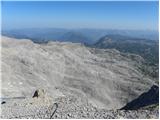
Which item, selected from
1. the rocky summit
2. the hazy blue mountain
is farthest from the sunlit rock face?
the hazy blue mountain

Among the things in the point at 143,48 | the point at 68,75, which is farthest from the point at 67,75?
the point at 143,48

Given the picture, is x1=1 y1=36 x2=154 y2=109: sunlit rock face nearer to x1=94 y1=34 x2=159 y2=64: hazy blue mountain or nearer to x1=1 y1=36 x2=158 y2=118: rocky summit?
x1=1 y1=36 x2=158 y2=118: rocky summit

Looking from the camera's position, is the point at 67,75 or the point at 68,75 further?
the point at 68,75

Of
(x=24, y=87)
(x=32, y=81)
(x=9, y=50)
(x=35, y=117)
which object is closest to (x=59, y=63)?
(x=9, y=50)

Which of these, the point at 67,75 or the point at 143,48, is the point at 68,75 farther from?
the point at 143,48

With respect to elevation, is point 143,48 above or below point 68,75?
above

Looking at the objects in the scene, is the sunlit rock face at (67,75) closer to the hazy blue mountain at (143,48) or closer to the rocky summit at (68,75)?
the rocky summit at (68,75)

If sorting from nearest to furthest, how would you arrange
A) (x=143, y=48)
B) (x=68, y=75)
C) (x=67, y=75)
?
(x=67, y=75) < (x=68, y=75) < (x=143, y=48)

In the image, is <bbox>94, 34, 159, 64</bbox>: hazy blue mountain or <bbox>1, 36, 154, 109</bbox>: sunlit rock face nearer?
<bbox>1, 36, 154, 109</bbox>: sunlit rock face

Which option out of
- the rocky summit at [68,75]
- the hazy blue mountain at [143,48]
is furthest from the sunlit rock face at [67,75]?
the hazy blue mountain at [143,48]
